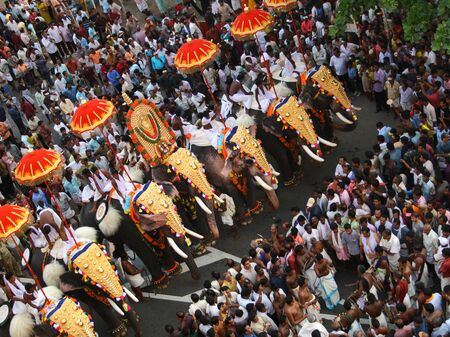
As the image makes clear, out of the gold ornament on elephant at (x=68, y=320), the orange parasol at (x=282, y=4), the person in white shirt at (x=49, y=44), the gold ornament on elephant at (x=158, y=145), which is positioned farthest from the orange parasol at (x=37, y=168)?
the person in white shirt at (x=49, y=44)

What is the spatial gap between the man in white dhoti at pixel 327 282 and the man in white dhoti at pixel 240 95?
3990mm

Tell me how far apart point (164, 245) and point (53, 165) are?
228 cm

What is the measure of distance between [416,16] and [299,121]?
259 cm

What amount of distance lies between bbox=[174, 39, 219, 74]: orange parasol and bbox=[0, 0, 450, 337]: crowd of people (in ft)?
3.18

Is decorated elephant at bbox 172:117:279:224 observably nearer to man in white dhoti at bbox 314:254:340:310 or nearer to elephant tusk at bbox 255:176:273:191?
elephant tusk at bbox 255:176:273:191

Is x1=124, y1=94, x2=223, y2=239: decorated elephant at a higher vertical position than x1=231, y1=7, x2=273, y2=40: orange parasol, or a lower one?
lower

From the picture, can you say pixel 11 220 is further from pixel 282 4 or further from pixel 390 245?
pixel 282 4

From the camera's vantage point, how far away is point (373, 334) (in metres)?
9.32

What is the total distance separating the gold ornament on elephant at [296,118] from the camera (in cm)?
1341

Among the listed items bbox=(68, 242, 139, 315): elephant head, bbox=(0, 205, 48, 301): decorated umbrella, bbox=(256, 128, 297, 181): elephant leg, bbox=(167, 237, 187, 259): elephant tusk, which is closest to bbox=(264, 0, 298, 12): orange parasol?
bbox=(256, 128, 297, 181): elephant leg

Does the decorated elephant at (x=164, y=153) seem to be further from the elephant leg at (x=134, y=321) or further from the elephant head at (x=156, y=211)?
the elephant leg at (x=134, y=321)

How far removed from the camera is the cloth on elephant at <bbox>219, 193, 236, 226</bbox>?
44.1 ft

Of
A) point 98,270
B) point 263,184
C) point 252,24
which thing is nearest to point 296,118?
point 263,184

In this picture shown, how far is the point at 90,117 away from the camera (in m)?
12.3
